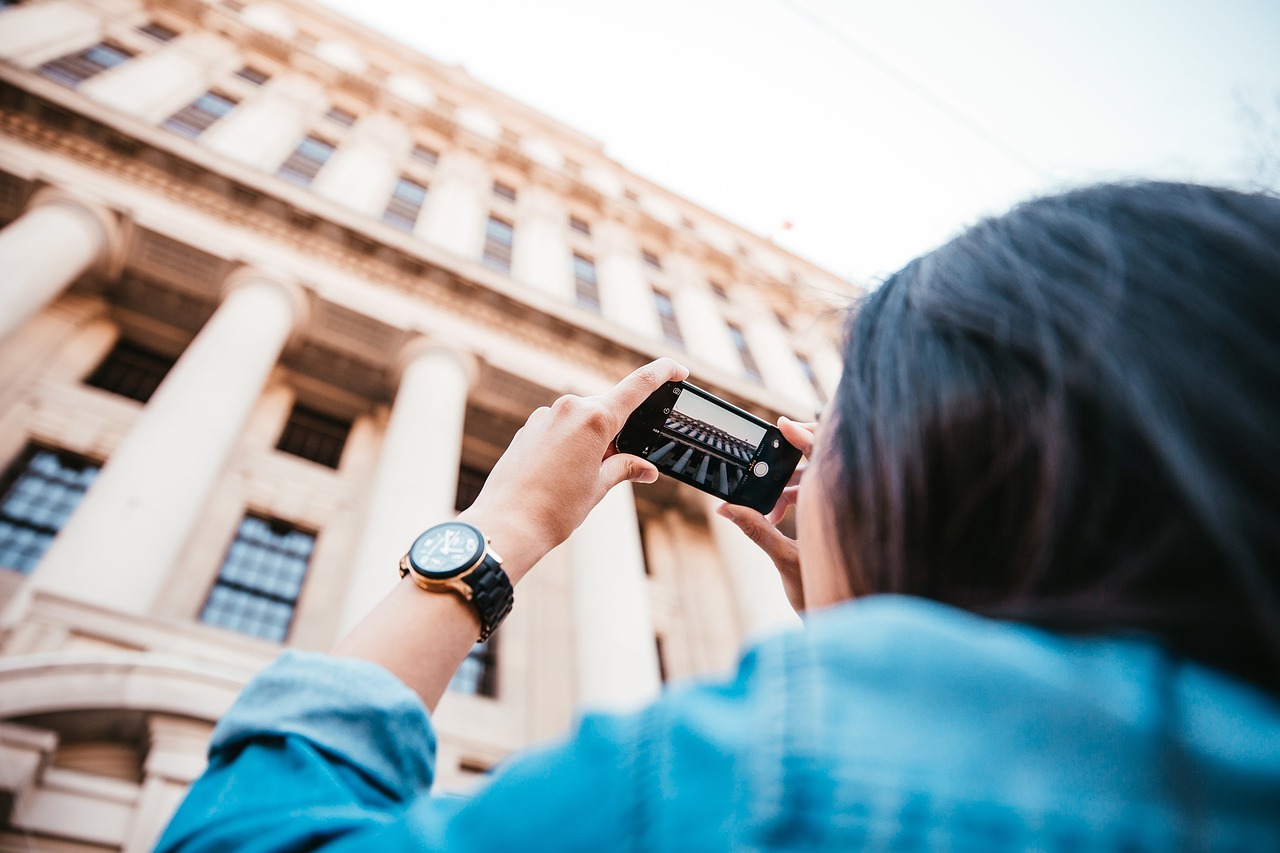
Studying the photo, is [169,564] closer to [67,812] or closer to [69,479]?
[67,812]

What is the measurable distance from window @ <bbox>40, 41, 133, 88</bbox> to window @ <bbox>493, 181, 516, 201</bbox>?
10989mm

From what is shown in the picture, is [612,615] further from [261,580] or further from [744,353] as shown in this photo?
[744,353]

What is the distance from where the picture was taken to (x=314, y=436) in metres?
14.2

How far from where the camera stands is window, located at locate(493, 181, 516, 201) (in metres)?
23.5

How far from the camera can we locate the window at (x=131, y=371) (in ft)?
41.3

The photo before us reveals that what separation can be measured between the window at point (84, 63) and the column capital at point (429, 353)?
10033 millimetres

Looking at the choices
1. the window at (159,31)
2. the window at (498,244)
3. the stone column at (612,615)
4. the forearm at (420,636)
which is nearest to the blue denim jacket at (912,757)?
the forearm at (420,636)

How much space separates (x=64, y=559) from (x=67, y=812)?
9.32ft

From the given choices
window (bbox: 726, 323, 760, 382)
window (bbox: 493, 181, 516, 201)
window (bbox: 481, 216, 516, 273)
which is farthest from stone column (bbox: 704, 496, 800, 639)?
window (bbox: 493, 181, 516, 201)

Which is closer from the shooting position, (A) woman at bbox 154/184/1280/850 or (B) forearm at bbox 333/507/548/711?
(A) woman at bbox 154/184/1280/850

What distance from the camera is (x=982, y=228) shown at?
3.86 feet

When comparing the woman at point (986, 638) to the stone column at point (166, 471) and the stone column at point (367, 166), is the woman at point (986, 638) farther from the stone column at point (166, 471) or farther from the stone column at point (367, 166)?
the stone column at point (367, 166)

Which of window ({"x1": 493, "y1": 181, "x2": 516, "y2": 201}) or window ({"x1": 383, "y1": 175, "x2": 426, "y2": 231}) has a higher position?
window ({"x1": 493, "y1": 181, "x2": 516, "y2": 201})

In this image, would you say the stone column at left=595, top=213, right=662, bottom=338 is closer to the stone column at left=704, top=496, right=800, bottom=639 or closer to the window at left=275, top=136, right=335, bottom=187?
the stone column at left=704, top=496, right=800, bottom=639
